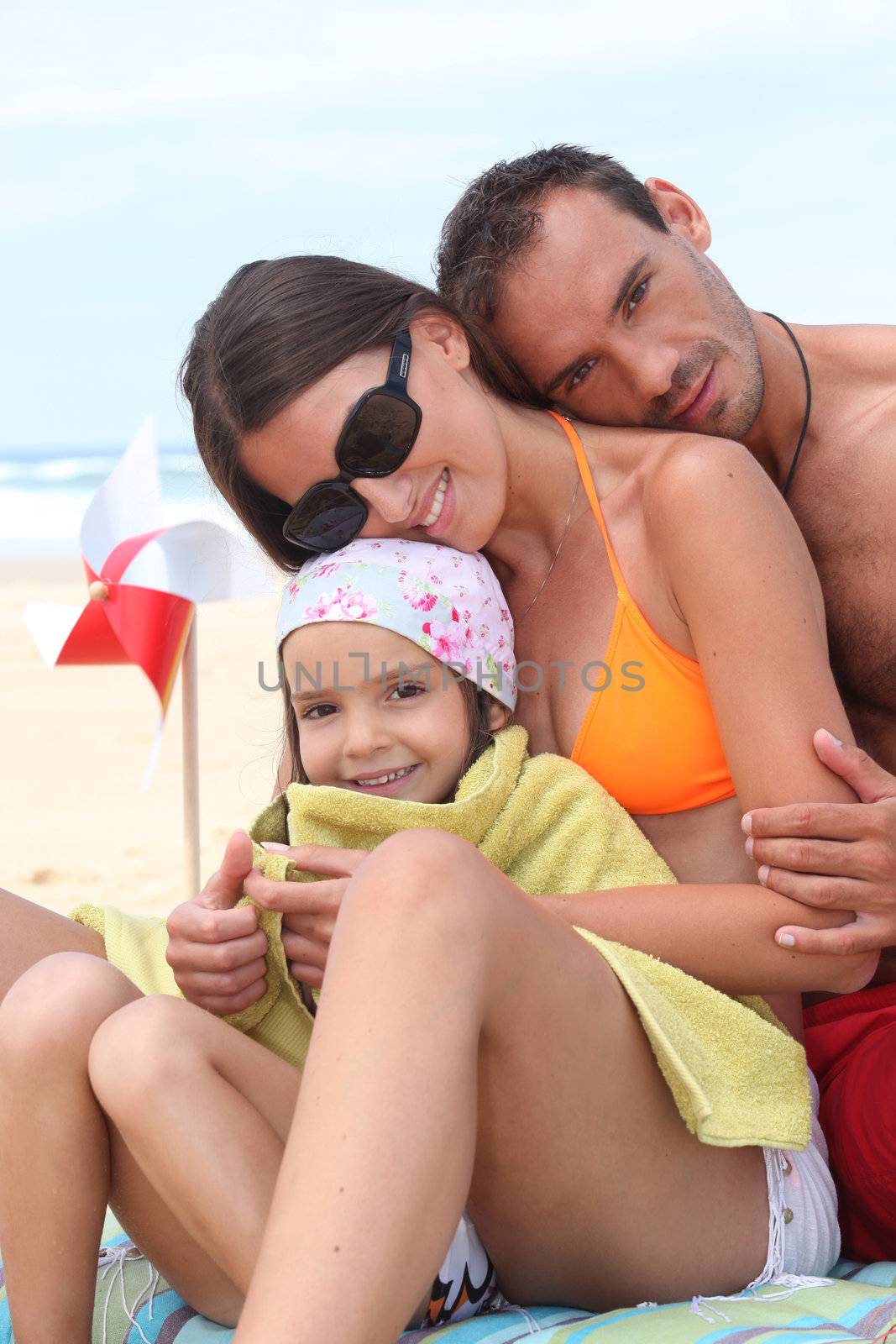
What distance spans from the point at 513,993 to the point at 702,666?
81 cm

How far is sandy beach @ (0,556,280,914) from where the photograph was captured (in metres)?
6.73

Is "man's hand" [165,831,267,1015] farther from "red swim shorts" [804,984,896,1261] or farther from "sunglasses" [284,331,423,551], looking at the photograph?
"red swim shorts" [804,984,896,1261]

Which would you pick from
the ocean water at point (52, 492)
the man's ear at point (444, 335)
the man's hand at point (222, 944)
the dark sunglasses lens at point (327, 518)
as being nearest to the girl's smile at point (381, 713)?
the dark sunglasses lens at point (327, 518)

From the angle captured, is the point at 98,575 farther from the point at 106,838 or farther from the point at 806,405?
the point at 106,838

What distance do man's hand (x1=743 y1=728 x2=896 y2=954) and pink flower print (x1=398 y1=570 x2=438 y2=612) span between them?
704 millimetres

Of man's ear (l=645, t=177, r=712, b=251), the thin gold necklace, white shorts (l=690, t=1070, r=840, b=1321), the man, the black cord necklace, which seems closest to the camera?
white shorts (l=690, t=1070, r=840, b=1321)

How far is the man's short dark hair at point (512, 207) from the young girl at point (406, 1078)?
803mm

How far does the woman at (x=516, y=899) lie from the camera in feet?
5.03

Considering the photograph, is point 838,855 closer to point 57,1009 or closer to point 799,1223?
point 799,1223

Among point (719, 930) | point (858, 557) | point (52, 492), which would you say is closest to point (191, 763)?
point (858, 557)

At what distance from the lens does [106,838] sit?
7.40 m

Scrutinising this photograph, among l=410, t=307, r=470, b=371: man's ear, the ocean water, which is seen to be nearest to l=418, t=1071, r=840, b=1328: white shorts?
l=410, t=307, r=470, b=371: man's ear

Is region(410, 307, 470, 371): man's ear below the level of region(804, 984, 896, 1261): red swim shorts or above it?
above

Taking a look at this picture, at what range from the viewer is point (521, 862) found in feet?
7.97
